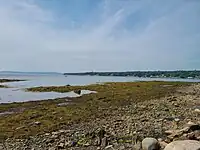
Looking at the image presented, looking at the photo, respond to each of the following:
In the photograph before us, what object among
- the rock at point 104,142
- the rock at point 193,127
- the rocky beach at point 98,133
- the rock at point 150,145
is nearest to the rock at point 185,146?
the rocky beach at point 98,133

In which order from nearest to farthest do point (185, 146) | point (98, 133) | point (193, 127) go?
point (185, 146) < point (193, 127) < point (98, 133)

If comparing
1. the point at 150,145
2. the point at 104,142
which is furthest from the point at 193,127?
the point at 104,142

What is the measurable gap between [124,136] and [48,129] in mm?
5642

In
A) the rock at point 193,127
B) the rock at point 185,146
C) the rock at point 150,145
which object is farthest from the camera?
the rock at point 193,127

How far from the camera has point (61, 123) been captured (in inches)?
794

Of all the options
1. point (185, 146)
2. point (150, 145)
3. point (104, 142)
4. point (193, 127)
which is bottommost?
point (104, 142)

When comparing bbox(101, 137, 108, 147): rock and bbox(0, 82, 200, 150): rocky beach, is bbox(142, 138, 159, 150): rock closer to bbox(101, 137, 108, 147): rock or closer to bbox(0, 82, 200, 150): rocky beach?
bbox(0, 82, 200, 150): rocky beach

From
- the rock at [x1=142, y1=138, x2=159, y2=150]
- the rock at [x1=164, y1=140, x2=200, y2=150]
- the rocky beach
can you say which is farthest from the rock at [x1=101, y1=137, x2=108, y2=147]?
the rock at [x1=164, y1=140, x2=200, y2=150]

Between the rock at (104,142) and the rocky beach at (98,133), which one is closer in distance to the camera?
the rocky beach at (98,133)

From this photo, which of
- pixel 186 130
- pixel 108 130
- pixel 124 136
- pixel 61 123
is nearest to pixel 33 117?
pixel 61 123

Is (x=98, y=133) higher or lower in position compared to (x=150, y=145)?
lower

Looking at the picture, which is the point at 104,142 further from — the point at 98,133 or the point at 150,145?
the point at 150,145

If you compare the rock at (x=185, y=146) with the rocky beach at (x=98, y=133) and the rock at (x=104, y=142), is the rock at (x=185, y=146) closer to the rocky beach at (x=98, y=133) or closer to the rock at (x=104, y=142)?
the rocky beach at (x=98, y=133)

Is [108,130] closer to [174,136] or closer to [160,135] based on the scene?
[160,135]
